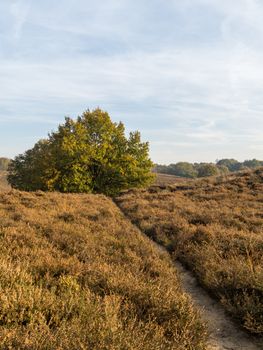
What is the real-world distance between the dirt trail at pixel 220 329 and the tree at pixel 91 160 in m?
26.5

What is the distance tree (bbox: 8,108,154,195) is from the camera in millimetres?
32784

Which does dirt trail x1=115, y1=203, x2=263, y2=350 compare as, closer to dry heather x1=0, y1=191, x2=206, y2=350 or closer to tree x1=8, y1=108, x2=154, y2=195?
dry heather x1=0, y1=191, x2=206, y2=350

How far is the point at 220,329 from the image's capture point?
551 cm

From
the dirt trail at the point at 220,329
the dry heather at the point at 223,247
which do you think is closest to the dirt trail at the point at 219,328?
the dirt trail at the point at 220,329

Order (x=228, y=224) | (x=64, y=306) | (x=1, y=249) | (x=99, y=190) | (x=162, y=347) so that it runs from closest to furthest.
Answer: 1. (x=162, y=347)
2. (x=64, y=306)
3. (x=1, y=249)
4. (x=228, y=224)
5. (x=99, y=190)

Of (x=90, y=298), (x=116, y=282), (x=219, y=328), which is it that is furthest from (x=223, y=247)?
(x=90, y=298)

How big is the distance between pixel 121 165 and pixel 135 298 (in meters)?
30.1

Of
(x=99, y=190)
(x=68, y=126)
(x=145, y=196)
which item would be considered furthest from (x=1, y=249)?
(x=68, y=126)

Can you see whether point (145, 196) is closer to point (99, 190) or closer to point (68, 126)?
point (99, 190)

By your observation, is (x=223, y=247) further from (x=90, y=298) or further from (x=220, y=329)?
(x=90, y=298)

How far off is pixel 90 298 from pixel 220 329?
2232 millimetres

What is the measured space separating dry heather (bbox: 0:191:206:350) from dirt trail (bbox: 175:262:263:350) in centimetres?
40

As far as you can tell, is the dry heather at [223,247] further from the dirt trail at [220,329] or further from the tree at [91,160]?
the tree at [91,160]

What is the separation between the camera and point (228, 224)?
12977 mm
